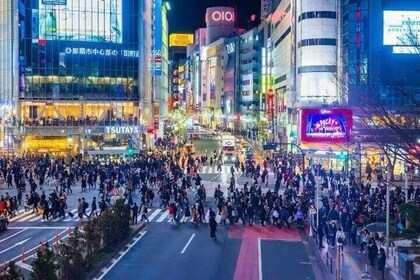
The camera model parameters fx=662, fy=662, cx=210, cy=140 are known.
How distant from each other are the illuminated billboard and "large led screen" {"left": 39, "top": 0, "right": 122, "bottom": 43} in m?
29.4

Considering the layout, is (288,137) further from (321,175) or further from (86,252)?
(86,252)

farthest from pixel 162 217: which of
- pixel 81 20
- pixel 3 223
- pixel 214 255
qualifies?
pixel 81 20

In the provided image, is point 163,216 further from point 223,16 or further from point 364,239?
point 223,16

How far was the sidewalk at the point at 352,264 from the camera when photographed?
886 inches

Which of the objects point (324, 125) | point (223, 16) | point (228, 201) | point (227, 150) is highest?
point (223, 16)

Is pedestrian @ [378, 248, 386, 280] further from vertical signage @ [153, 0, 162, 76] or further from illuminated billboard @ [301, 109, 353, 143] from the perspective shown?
vertical signage @ [153, 0, 162, 76]

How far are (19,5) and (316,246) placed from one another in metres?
53.8

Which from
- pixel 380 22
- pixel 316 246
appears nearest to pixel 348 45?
pixel 380 22

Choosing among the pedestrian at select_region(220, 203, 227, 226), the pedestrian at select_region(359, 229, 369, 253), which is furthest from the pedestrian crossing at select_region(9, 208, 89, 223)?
the pedestrian at select_region(359, 229, 369, 253)

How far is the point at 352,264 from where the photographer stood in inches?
944

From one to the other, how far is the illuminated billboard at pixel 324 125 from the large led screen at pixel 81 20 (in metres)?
29.4

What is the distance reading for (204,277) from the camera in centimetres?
2195

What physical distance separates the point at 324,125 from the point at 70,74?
104 ft

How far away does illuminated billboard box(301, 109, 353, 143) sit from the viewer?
179ft
